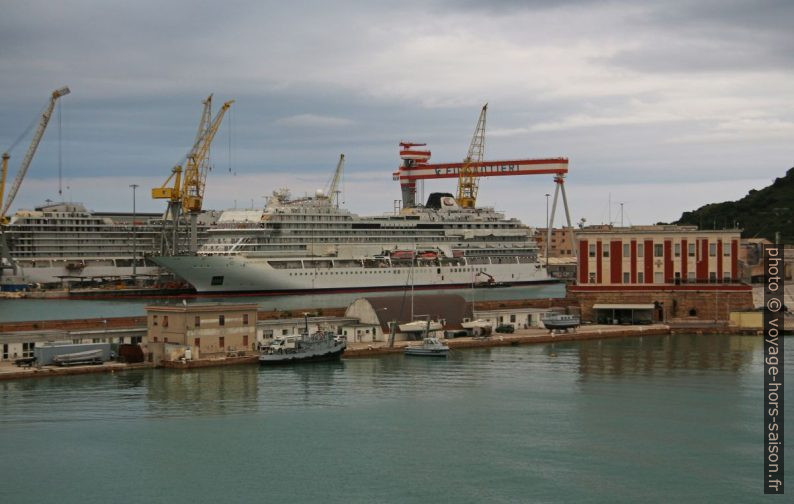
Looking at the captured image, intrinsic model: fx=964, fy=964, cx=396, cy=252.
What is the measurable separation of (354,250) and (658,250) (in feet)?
107

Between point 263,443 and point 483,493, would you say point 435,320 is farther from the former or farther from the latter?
point 483,493

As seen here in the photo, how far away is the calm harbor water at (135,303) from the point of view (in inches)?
2018

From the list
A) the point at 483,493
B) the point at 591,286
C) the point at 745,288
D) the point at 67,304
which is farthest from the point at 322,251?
the point at 483,493

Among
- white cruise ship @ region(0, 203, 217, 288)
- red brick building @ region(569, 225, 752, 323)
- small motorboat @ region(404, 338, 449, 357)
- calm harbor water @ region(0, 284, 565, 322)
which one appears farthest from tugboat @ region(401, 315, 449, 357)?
white cruise ship @ region(0, 203, 217, 288)

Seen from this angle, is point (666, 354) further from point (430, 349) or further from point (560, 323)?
point (430, 349)

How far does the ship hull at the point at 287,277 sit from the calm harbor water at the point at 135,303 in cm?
86

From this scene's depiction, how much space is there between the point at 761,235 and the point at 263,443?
Result: 273 ft

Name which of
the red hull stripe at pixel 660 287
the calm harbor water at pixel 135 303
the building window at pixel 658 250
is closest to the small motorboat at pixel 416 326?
the red hull stripe at pixel 660 287

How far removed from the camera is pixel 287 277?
217 ft

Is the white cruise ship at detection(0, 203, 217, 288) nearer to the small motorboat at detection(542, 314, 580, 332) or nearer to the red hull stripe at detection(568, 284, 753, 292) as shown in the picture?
the red hull stripe at detection(568, 284, 753, 292)

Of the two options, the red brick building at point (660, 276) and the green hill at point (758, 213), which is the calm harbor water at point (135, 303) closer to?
the red brick building at point (660, 276)

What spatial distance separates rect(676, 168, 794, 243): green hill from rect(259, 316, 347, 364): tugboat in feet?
230

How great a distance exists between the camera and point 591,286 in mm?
43875

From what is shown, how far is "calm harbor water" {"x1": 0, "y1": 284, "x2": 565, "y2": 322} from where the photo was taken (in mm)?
51250
